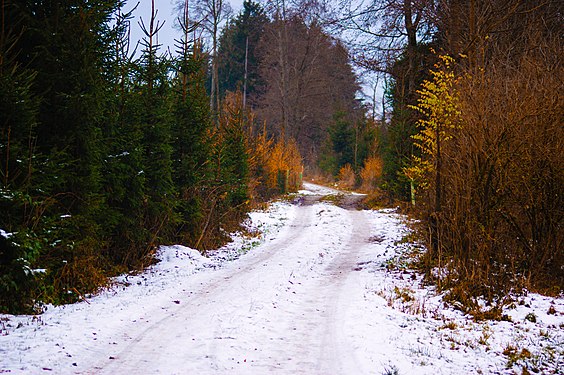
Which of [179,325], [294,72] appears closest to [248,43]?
[294,72]

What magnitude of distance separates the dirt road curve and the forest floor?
0.02 metres

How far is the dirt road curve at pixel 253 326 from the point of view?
5.26 metres

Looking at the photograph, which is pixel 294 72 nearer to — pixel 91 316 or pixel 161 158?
pixel 161 158

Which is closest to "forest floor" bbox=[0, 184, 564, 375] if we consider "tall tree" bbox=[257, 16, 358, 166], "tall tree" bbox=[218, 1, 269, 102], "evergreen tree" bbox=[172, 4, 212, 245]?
"evergreen tree" bbox=[172, 4, 212, 245]

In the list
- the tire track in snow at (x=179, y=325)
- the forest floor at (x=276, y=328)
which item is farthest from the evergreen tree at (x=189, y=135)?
the tire track in snow at (x=179, y=325)

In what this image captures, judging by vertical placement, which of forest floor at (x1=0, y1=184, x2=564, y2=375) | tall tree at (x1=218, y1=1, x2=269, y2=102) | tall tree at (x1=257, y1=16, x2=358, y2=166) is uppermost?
tall tree at (x1=218, y1=1, x2=269, y2=102)

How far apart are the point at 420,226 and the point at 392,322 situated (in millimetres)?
5425

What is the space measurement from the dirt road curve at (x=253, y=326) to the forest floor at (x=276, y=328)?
0.08 feet

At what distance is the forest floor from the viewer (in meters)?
5.29

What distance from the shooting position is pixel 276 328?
673cm

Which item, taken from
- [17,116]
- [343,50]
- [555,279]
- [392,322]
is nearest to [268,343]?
[392,322]

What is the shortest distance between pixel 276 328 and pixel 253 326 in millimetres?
354

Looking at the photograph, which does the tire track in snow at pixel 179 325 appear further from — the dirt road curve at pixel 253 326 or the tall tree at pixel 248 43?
the tall tree at pixel 248 43

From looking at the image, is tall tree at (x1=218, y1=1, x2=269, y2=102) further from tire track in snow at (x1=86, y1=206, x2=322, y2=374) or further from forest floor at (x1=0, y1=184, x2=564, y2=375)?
forest floor at (x1=0, y1=184, x2=564, y2=375)
